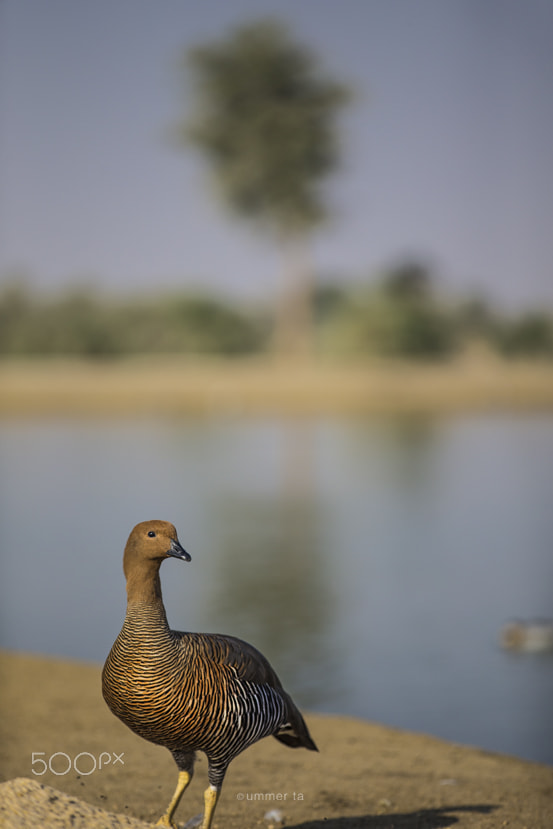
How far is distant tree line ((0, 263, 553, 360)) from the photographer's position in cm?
940

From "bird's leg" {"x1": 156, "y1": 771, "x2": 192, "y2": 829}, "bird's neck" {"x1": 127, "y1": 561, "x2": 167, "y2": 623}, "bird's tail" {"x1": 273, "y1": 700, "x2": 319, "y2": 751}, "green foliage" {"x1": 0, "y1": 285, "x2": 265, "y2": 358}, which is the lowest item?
"bird's leg" {"x1": 156, "y1": 771, "x2": 192, "y2": 829}

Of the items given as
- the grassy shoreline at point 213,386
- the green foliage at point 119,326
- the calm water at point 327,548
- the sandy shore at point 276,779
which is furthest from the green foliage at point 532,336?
the sandy shore at point 276,779

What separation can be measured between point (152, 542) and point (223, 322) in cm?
834

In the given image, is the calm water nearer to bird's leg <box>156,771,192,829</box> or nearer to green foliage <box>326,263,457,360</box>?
green foliage <box>326,263,457,360</box>

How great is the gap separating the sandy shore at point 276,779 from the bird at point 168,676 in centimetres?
23

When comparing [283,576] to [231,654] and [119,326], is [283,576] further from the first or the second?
[119,326]

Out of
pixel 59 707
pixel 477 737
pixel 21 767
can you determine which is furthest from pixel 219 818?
pixel 477 737

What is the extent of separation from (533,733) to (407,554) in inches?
120

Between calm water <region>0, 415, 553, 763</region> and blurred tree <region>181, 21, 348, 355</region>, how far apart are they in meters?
1.27

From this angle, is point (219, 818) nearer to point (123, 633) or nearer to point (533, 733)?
point (123, 633)

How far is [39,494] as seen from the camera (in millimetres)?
8164

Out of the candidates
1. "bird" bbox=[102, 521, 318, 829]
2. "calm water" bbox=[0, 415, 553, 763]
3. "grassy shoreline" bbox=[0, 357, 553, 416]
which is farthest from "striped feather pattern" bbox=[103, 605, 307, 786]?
"grassy shoreline" bbox=[0, 357, 553, 416]

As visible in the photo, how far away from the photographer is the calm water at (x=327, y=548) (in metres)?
4.40

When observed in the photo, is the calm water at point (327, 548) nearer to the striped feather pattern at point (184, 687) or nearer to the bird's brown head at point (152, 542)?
the striped feather pattern at point (184, 687)
